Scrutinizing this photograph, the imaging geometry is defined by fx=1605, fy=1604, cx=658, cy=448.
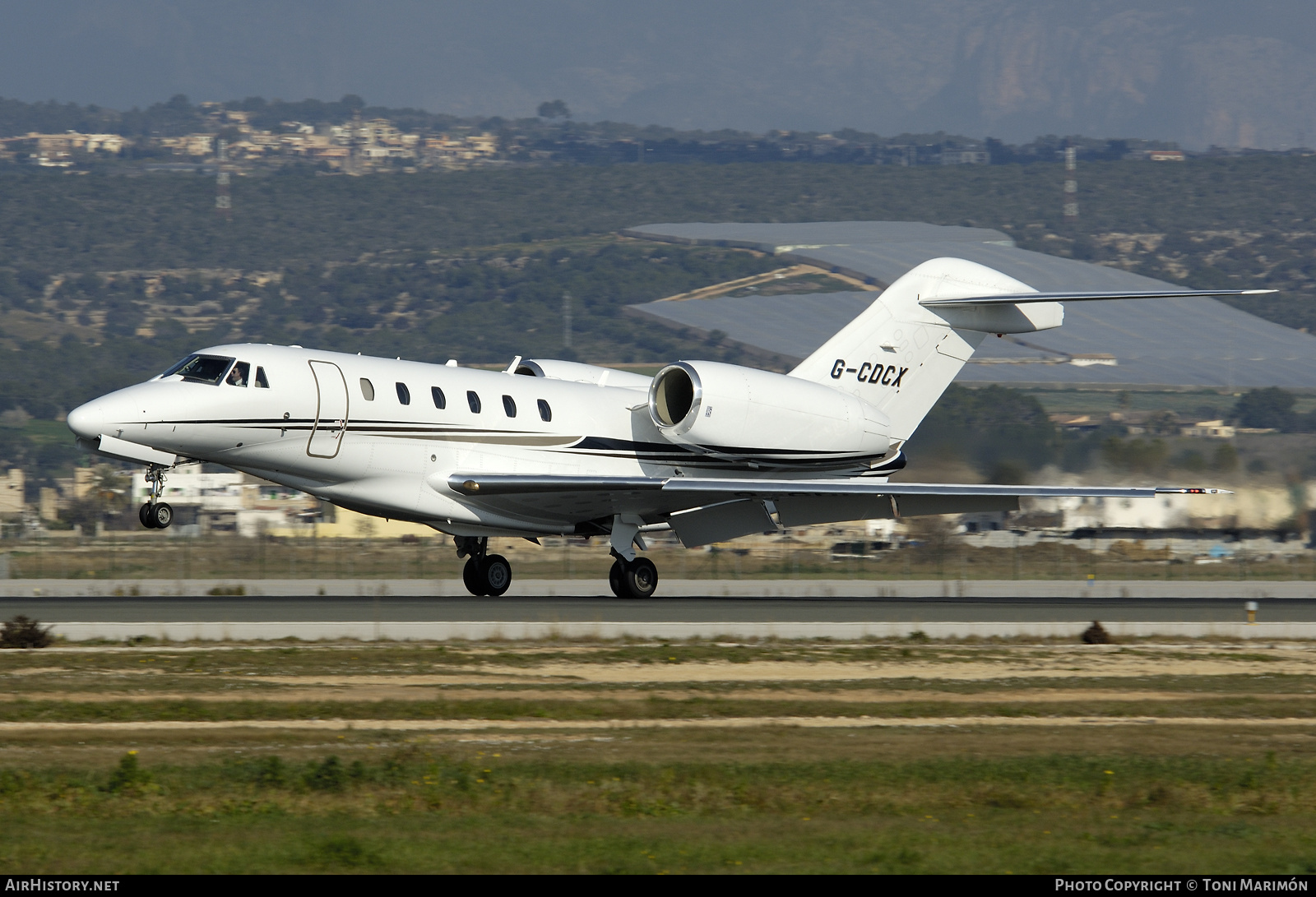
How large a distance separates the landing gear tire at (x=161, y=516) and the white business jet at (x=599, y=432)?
0.11 ft

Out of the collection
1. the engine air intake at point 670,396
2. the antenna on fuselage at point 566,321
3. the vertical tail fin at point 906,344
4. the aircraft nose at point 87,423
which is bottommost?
the aircraft nose at point 87,423

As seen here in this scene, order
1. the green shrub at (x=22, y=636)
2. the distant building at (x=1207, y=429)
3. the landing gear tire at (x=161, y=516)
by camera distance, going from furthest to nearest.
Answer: the distant building at (x=1207, y=429), the landing gear tire at (x=161, y=516), the green shrub at (x=22, y=636)

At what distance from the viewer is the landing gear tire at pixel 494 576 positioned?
28.0 m

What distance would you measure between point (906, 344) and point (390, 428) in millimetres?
10178

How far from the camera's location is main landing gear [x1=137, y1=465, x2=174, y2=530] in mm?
22609

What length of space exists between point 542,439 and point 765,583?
9.16 metres

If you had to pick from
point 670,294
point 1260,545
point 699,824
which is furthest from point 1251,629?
point 670,294

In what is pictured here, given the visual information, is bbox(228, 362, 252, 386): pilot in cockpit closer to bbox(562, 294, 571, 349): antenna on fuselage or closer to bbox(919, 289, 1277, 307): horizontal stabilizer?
bbox(919, 289, 1277, 307): horizontal stabilizer

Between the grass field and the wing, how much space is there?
687 cm

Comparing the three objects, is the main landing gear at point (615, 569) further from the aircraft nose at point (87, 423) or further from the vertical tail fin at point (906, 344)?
the aircraft nose at point (87, 423)

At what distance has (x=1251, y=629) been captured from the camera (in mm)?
22859

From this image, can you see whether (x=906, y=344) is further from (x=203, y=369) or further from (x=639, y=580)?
(x=203, y=369)

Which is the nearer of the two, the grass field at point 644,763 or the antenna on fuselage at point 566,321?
the grass field at point 644,763

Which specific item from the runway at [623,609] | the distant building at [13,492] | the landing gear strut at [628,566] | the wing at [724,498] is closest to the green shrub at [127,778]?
the runway at [623,609]
